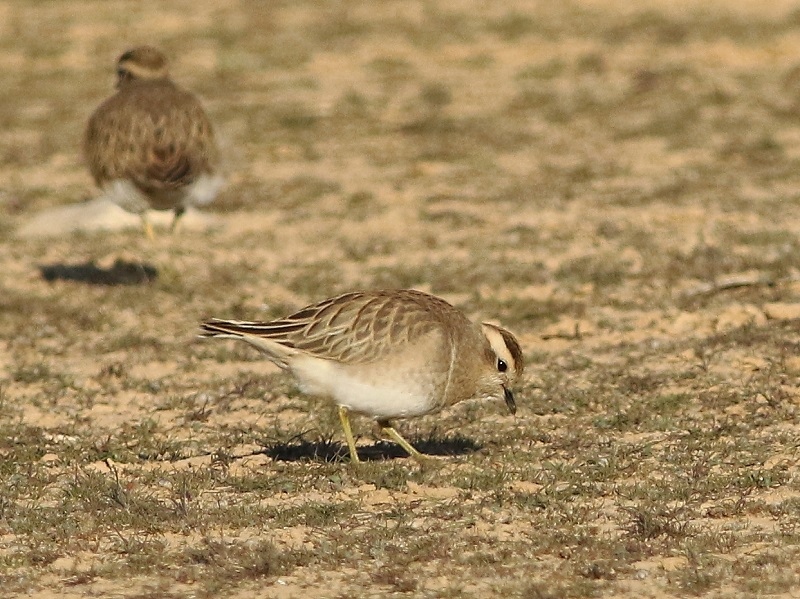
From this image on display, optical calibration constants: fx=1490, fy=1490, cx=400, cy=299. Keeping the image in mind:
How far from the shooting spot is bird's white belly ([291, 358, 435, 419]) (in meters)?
7.70

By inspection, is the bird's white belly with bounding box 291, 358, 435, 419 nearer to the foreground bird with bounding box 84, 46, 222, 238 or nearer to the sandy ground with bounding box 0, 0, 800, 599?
the sandy ground with bounding box 0, 0, 800, 599

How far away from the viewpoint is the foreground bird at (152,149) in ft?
40.5

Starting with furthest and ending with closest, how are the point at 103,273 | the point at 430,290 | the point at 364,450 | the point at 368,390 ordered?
the point at 103,273 < the point at 430,290 < the point at 364,450 < the point at 368,390

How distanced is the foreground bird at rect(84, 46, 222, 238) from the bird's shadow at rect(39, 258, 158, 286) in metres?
0.59

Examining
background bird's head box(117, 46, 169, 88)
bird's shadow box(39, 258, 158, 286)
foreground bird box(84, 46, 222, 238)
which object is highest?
background bird's head box(117, 46, 169, 88)

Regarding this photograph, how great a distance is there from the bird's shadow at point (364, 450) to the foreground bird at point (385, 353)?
1.23ft

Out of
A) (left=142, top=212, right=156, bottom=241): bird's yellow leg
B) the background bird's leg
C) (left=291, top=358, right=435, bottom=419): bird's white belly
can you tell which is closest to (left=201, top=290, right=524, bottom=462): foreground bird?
(left=291, top=358, right=435, bottom=419): bird's white belly

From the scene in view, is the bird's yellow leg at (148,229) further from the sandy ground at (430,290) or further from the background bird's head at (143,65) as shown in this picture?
the background bird's head at (143,65)

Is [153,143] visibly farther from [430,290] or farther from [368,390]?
[368,390]

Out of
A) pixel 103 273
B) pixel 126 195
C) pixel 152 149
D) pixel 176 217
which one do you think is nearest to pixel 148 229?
pixel 176 217

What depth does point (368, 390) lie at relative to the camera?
7711 mm

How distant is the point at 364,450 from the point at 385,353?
1.16 m

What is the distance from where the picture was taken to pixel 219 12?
2483 cm

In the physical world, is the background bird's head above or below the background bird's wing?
above
